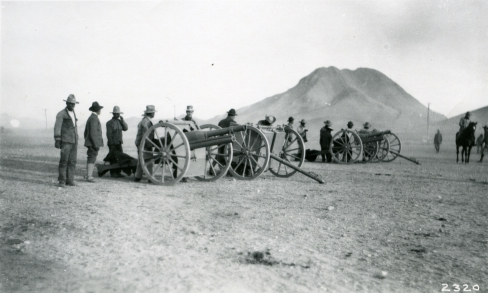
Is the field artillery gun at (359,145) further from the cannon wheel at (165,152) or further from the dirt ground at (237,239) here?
the cannon wheel at (165,152)

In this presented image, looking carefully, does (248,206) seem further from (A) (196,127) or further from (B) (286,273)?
(A) (196,127)

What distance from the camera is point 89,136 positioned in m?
8.66

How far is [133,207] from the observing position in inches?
240

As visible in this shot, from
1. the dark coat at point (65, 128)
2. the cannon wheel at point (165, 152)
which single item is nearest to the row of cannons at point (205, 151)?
the cannon wheel at point (165, 152)

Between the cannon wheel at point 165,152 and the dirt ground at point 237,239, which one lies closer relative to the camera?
the dirt ground at point 237,239

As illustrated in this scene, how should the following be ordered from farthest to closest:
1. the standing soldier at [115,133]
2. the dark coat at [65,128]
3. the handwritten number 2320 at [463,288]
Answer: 1. the standing soldier at [115,133]
2. the dark coat at [65,128]
3. the handwritten number 2320 at [463,288]

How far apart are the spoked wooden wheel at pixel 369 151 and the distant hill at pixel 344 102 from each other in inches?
2575

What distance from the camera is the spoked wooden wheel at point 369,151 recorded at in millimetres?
15773

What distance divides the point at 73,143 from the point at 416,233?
6.29m

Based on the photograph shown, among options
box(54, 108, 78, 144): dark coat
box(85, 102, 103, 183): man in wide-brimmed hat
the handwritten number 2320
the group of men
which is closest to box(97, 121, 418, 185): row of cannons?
the group of men

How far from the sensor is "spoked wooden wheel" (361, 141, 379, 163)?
15.8 metres

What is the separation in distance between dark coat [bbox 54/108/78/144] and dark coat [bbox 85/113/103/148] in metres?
0.63

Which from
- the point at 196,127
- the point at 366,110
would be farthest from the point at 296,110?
the point at 196,127

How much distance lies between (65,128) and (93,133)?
32.9 inches
